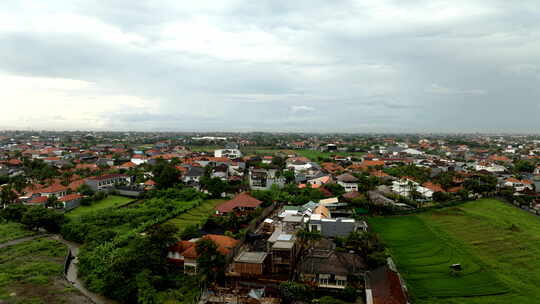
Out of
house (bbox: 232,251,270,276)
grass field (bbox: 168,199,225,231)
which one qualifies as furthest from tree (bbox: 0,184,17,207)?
house (bbox: 232,251,270,276)

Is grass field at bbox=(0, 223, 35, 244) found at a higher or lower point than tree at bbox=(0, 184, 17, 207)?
lower

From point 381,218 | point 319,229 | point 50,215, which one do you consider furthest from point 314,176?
point 50,215

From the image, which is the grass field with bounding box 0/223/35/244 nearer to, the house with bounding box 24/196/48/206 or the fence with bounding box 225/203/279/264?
the house with bounding box 24/196/48/206

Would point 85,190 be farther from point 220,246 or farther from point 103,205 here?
point 220,246

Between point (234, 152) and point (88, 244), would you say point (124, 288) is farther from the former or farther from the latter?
point (234, 152)

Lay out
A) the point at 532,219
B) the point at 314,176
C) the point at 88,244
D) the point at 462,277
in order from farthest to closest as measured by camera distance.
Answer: the point at 314,176 < the point at 532,219 < the point at 88,244 < the point at 462,277

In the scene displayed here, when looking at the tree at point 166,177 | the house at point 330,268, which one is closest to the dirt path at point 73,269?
the house at point 330,268
